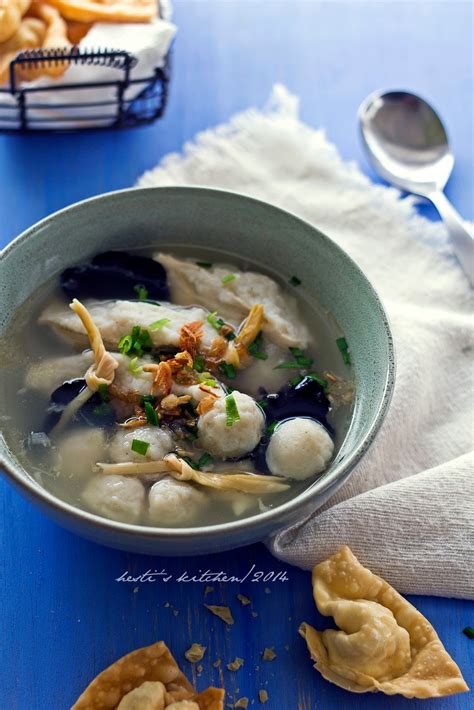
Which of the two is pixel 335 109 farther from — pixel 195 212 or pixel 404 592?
pixel 404 592

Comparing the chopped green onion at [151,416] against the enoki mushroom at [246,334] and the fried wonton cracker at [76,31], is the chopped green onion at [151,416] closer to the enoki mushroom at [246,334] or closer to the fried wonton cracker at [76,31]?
the enoki mushroom at [246,334]

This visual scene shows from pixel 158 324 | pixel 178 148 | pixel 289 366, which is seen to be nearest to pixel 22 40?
pixel 178 148

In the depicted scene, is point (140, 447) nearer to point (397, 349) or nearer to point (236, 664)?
point (236, 664)

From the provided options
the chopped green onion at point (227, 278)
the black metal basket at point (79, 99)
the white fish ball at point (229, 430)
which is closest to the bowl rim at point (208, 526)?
the white fish ball at point (229, 430)

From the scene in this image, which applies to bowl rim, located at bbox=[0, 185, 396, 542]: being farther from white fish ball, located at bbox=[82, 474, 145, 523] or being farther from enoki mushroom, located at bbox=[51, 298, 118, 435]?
enoki mushroom, located at bbox=[51, 298, 118, 435]

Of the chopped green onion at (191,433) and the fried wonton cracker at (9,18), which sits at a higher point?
the fried wonton cracker at (9,18)

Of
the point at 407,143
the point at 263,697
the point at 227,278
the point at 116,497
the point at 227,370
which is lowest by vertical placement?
the point at 263,697

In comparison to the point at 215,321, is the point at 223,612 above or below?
below
